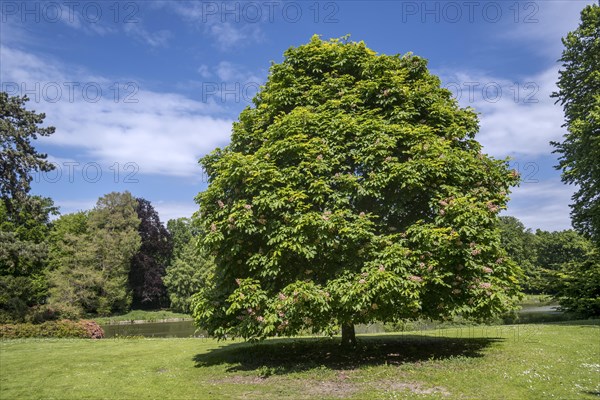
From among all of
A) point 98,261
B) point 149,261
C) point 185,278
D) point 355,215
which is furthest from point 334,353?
point 149,261

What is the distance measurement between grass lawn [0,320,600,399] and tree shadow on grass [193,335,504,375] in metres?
0.04

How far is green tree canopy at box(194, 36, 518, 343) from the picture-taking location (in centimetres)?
1264

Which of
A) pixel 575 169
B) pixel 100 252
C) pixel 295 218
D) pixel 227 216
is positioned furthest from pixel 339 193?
pixel 100 252

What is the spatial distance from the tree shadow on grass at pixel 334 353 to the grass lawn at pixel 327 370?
1.6 inches

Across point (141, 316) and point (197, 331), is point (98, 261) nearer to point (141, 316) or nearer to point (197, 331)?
point (141, 316)

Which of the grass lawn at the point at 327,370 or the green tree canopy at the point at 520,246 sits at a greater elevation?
the green tree canopy at the point at 520,246

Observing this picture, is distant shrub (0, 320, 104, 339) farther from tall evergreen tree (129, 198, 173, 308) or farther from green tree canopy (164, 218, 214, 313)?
tall evergreen tree (129, 198, 173, 308)

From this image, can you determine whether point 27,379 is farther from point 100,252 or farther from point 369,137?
point 100,252

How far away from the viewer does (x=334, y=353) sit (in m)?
15.9

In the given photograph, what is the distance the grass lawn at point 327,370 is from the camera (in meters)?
10.7

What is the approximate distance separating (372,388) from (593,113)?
853 inches

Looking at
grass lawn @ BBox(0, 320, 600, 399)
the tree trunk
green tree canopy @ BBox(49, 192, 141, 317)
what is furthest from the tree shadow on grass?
green tree canopy @ BBox(49, 192, 141, 317)

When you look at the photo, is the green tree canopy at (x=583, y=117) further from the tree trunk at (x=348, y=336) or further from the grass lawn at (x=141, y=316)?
the grass lawn at (x=141, y=316)

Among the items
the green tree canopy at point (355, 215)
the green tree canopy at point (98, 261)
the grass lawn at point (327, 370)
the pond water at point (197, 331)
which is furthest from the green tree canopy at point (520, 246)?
the green tree canopy at point (355, 215)
